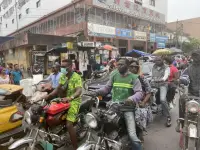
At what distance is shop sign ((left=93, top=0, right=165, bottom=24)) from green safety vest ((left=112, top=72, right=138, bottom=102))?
17833mm

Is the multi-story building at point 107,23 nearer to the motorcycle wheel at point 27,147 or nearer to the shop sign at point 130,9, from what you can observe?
the shop sign at point 130,9

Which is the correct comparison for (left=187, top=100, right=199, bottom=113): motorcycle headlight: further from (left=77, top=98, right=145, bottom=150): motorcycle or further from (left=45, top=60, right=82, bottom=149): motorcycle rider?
(left=45, top=60, right=82, bottom=149): motorcycle rider

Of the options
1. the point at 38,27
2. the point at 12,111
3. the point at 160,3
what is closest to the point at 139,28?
the point at 160,3

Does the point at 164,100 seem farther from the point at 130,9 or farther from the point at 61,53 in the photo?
the point at 130,9

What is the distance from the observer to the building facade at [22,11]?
32406mm

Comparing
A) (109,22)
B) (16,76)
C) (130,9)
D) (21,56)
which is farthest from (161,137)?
(130,9)

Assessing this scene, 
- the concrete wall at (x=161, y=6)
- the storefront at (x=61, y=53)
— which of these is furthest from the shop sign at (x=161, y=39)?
the storefront at (x=61, y=53)

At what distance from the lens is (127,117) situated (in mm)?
3104

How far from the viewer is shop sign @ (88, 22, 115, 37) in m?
19.0

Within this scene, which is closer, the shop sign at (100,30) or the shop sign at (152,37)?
the shop sign at (100,30)

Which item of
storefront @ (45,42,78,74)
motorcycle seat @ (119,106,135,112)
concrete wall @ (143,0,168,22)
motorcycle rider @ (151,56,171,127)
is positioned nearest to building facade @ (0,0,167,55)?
concrete wall @ (143,0,168,22)

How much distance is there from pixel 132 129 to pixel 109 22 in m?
21.1

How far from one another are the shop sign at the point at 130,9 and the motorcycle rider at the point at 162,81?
51.6 ft

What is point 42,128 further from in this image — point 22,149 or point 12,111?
point 12,111
